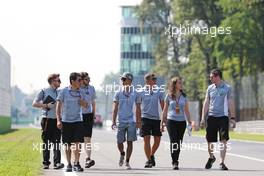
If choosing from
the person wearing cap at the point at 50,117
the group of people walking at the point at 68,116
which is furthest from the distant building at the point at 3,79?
the person wearing cap at the point at 50,117

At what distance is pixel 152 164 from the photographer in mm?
16938

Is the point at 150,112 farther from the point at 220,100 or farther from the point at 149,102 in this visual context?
the point at 220,100

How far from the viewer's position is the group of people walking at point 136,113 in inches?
623

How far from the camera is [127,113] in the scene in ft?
55.0

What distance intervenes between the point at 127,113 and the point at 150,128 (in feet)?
2.02

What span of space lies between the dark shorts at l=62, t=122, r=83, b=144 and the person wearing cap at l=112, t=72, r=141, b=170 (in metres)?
1.14

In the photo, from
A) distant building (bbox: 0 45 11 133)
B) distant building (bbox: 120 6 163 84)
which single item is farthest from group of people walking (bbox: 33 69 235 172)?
distant building (bbox: 120 6 163 84)

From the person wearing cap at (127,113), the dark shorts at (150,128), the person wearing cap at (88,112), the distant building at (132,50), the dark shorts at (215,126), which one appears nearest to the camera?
the dark shorts at (215,126)

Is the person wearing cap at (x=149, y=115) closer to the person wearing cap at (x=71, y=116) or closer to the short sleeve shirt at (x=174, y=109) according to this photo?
the short sleeve shirt at (x=174, y=109)

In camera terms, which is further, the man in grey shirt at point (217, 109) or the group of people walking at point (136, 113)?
the man in grey shirt at point (217, 109)

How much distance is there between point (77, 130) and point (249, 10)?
47.4 meters

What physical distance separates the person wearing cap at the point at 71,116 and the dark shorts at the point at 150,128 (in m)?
1.64

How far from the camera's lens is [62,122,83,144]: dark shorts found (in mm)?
15758

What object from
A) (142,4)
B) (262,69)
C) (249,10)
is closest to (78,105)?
(249,10)
